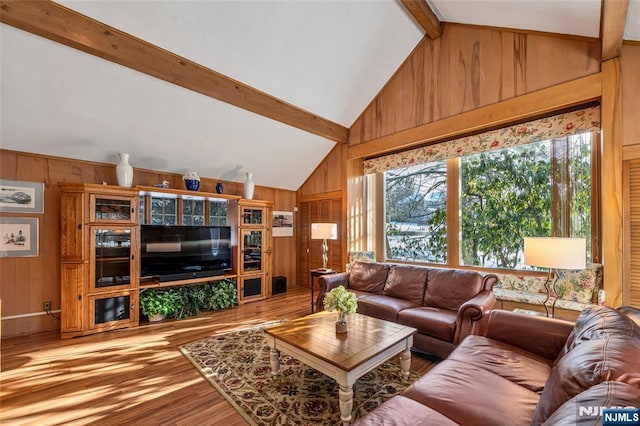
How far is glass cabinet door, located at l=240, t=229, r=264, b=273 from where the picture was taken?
4992 millimetres

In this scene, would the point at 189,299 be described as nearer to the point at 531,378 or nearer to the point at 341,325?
the point at 341,325

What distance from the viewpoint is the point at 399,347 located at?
7.45 feet

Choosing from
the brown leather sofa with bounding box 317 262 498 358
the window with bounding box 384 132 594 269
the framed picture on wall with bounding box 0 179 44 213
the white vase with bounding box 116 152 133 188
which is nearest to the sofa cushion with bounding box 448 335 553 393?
the brown leather sofa with bounding box 317 262 498 358

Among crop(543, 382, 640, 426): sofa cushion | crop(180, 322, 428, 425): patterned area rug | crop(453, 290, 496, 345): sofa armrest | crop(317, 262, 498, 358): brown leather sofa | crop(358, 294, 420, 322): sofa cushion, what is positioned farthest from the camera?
crop(358, 294, 420, 322): sofa cushion

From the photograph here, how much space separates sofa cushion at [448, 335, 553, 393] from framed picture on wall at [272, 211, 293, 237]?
14.7ft

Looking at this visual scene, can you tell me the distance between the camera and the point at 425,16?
360cm

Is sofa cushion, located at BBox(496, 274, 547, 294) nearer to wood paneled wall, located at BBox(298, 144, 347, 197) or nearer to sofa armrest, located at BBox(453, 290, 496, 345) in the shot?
sofa armrest, located at BBox(453, 290, 496, 345)

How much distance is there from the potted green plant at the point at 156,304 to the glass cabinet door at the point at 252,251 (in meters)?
1.22

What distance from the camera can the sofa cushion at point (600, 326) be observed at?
1316 mm

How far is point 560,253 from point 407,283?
5.45ft

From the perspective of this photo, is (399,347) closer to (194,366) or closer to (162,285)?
(194,366)

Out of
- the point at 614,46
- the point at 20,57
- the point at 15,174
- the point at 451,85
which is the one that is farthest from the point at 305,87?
the point at 15,174

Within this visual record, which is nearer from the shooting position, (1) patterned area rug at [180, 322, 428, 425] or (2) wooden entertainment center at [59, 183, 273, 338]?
(1) patterned area rug at [180, 322, 428, 425]

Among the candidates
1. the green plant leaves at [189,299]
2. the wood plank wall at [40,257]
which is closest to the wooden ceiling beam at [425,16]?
the wood plank wall at [40,257]
